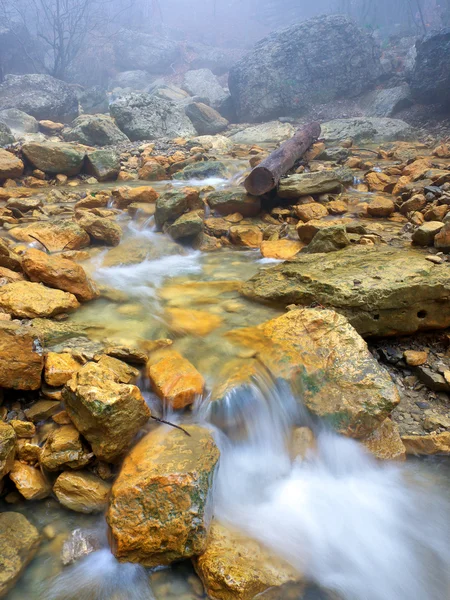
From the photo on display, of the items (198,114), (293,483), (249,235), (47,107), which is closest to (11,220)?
(249,235)

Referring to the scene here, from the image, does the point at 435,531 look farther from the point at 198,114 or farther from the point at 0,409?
the point at 198,114

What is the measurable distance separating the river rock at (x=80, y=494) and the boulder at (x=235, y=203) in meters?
5.05

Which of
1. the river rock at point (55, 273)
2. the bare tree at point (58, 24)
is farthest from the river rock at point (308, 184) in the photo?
the bare tree at point (58, 24)

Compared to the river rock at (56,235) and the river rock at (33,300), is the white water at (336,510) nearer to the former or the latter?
the river rock at (33,300)

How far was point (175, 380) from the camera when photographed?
106 inches

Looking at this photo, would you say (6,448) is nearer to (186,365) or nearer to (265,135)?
(186,365)

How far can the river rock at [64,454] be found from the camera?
216cm

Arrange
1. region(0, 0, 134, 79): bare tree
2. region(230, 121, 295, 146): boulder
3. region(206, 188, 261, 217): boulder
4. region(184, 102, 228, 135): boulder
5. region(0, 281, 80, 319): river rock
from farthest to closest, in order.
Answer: region(0, 0, 134, 79): bare tree
region(184, 102, 228, 135): boulder
region(230, 121, 295, 146): boulder
region(206, 188, 261, 217): boulder
region(0, 281, 80, 319): river rock

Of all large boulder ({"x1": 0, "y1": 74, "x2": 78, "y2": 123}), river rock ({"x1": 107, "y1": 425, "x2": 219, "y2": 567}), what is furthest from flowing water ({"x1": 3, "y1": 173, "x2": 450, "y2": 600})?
large boulder ({"x1": 0, "y1": 74, "x2": 78, "y2": 123})

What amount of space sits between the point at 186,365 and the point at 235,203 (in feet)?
13.4

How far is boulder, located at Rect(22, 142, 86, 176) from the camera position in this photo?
27.4ft

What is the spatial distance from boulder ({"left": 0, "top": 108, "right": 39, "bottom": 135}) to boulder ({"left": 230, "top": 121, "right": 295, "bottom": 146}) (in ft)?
27.2

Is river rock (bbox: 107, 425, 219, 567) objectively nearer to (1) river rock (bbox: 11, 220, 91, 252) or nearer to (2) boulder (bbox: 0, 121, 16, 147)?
(1) river rock (bbox: 11, 220, 91, 252)

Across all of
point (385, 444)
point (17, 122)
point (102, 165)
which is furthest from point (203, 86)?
point (385, 444)
